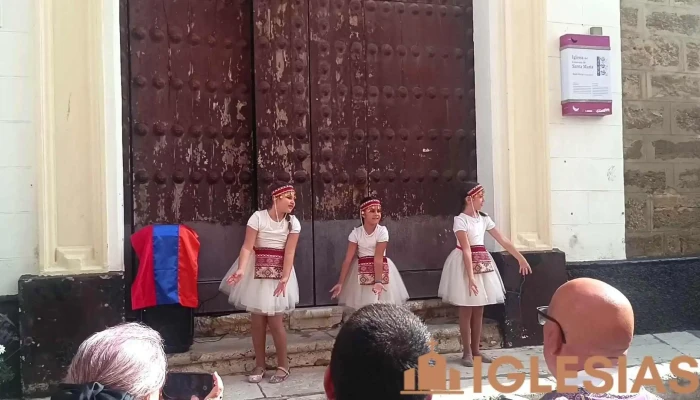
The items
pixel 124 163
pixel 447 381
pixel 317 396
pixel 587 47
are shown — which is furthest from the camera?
pixel 587 47

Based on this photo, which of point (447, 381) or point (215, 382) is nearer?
point (447, 381)

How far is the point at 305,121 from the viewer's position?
5.46 m

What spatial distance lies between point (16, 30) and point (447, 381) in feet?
12.7

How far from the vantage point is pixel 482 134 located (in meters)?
5.60

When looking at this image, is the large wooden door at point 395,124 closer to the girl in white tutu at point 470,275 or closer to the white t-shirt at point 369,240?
the white t-shirt at point 369,240

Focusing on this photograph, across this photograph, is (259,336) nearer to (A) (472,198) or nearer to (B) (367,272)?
(B) (367,272)

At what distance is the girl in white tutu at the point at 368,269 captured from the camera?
15.7 feet

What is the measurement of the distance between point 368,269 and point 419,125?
162 cm

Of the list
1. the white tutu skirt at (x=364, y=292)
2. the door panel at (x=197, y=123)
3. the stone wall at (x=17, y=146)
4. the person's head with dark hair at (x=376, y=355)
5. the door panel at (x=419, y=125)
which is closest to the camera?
the person's head with dark hair at (x=376, y=355)

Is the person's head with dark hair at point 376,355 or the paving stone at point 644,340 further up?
the person's head with dark hair at point 376,355

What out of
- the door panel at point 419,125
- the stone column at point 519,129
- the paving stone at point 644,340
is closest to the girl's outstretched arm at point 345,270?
the door panel at point 419,125

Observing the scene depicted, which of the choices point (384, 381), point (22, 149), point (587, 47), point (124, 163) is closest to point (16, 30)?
point (22, 149)

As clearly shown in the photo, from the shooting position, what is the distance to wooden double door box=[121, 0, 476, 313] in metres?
5.16

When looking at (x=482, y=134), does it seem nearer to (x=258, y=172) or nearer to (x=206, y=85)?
(x=258, y=172)
